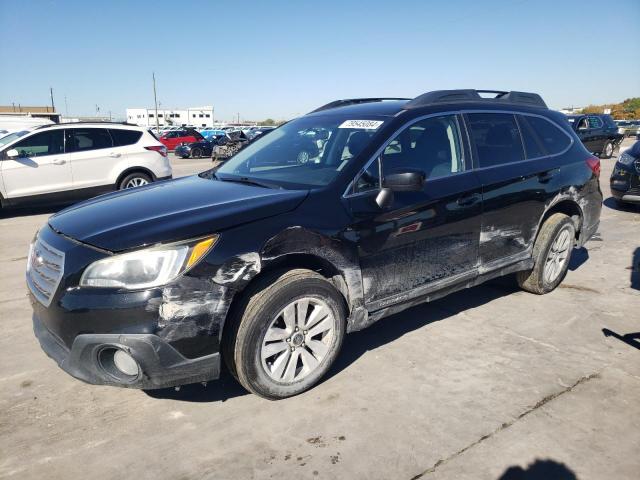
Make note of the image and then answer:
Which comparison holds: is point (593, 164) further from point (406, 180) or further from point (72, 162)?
point (72, 162)

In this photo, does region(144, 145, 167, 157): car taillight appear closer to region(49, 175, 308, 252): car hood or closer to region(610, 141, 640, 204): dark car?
region(49, 175, 308, 252): car hood

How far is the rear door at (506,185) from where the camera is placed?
3871 millimetres

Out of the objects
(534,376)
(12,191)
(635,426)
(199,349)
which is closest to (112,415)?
(199,349)

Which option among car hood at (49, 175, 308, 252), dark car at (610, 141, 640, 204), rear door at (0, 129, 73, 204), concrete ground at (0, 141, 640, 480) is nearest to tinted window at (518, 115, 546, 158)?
concrete ground at (0, 141, 640, 480)

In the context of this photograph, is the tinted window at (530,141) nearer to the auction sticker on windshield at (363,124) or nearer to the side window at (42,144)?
the auction sticker on windshield at (363,124)

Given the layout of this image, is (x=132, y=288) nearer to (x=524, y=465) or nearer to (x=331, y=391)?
(x=331, y=391)

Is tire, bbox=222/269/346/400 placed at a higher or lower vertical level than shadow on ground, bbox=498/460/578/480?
higher

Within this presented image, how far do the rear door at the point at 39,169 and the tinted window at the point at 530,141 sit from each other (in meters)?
8.03

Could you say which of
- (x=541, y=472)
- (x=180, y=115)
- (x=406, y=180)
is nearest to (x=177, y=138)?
(x=406, y=180)

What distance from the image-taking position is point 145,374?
2.52 meters

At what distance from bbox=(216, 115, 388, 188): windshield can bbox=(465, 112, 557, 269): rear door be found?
1.01 m

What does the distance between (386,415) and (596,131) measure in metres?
20.2

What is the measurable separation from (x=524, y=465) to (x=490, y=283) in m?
2.89

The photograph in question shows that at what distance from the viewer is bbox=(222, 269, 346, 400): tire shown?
8.79 ft
